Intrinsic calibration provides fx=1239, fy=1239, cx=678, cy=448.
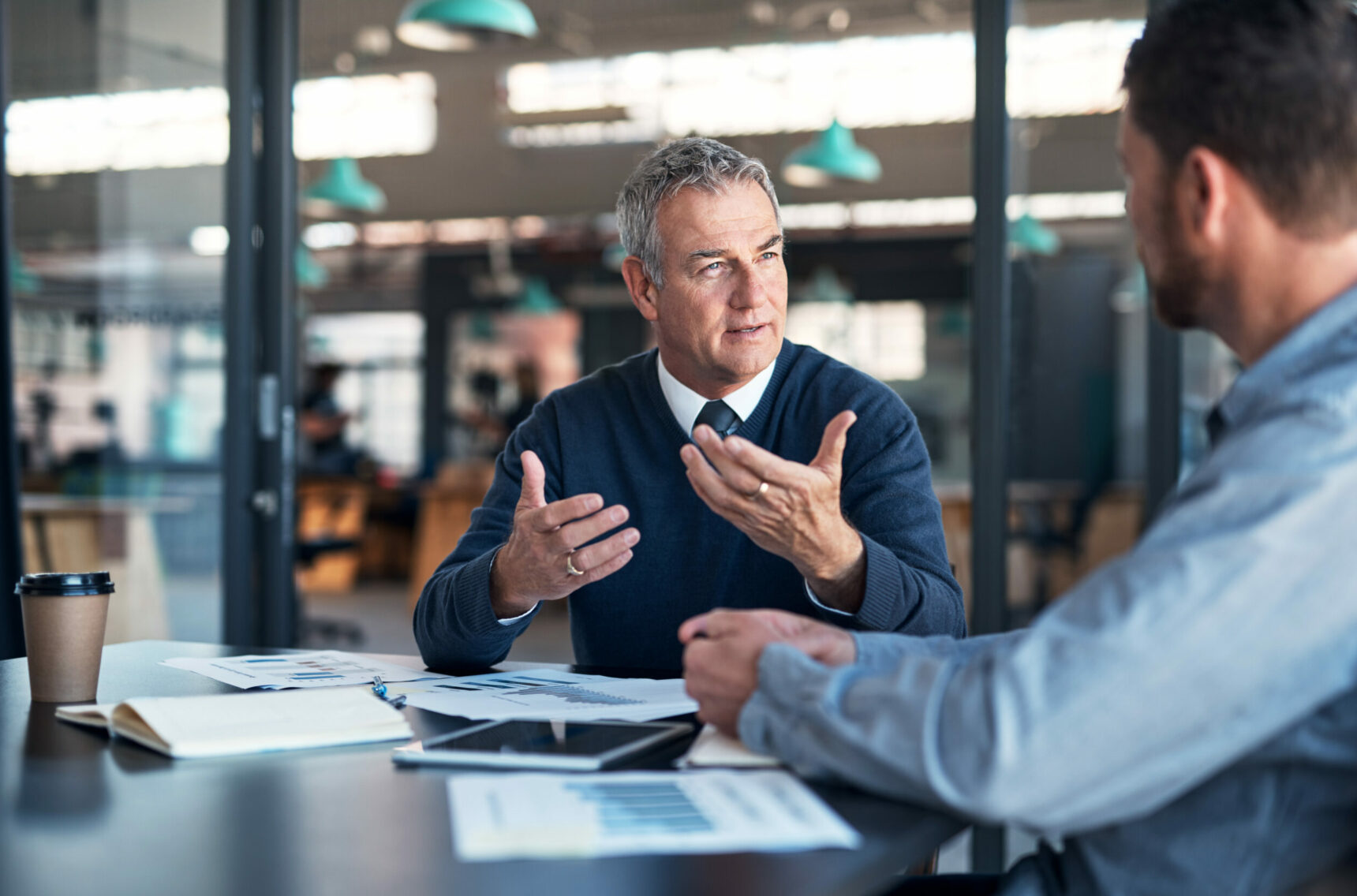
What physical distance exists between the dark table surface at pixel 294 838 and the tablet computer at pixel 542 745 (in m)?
0.03

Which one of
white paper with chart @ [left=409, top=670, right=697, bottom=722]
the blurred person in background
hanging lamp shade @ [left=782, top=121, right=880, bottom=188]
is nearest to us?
white paper with chart @ [left=409, top=670, right=697, bottom=722]

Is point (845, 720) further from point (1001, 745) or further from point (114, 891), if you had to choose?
point (114, 891)

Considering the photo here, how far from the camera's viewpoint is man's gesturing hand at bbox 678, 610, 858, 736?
3.42ft

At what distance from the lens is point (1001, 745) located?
2.64 feet

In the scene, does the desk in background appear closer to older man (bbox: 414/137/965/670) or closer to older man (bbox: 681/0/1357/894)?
older man (bbox: 414/137/965/670)

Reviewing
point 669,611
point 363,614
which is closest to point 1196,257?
point 669,611

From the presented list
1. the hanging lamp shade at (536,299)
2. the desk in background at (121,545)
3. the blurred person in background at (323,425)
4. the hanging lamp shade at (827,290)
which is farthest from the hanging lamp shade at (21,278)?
the hanging lamp shade at (536,299)

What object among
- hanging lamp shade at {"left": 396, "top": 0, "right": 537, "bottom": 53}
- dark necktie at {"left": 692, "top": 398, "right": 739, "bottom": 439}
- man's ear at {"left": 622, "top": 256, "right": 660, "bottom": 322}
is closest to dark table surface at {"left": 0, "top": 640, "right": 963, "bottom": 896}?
dark necktie at {"left": 692, "top": 398, "right": 739, "bottom": 439}

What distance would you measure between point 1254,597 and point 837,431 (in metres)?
0.60

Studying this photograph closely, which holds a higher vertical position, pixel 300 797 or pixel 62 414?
A: pixel 62 414

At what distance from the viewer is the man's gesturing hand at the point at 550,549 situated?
1.42m

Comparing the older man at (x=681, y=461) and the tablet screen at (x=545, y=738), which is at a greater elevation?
the older man at (x=681, y=461)

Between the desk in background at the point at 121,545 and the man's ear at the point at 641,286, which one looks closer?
the man's ear at the point at 641,286

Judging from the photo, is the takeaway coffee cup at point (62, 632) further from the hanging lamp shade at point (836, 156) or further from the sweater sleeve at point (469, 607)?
the hanging lamp shade at point (836, 156)
